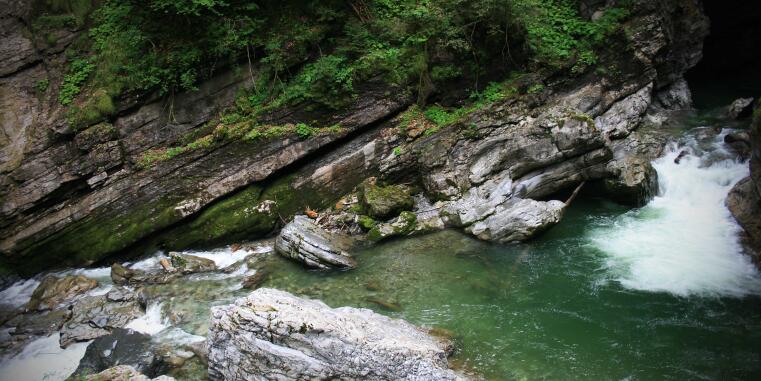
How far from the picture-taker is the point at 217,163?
1270cm

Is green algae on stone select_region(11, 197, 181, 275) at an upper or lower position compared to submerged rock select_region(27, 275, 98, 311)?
upper

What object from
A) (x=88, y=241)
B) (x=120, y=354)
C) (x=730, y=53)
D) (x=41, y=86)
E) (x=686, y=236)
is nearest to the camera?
(x=120, y=354)

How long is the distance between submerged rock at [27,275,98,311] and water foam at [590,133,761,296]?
41.1 ft

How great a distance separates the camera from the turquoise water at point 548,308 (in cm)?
681

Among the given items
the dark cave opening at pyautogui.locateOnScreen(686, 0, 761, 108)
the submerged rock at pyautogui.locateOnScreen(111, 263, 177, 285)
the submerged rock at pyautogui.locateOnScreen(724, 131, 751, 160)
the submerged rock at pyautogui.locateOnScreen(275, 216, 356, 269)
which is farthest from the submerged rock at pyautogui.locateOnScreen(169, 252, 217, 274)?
the dark cave opening at pyautogui.locateOnScreen(686, 0, 761, 108)

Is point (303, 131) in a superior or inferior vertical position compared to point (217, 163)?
superior

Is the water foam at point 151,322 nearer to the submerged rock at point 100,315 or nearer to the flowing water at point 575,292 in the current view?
the flowing water at point 575,292

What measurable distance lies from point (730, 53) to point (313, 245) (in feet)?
71.5

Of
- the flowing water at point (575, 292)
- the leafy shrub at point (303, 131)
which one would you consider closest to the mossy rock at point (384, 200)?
the flowing water at point (575, 292)

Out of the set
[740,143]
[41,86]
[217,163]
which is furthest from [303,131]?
[740,143]

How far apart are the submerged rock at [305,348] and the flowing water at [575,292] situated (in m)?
0.96

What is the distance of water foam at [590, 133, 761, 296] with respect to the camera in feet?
28.2

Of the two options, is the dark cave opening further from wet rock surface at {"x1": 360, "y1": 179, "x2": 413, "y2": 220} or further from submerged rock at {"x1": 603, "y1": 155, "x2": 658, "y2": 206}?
wet rock surface at {"x1": 360, "y1": 179, "x2": 413, "y2": 220}

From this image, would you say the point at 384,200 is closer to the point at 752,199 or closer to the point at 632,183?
the point at 632,183
